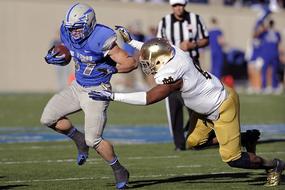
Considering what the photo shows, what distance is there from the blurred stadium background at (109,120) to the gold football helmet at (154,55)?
1.11m

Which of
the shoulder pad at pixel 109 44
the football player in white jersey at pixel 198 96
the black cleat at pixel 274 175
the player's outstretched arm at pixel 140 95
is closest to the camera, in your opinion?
the player's outstretched arm at pixel 140 95

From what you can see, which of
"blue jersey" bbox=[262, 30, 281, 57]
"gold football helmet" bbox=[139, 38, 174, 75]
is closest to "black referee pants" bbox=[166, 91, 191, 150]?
"gold football helmet" bbox=[139, 38, 174, 75]

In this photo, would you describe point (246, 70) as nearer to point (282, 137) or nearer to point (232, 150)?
point (282, 137)

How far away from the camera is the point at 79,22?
7.43 metres

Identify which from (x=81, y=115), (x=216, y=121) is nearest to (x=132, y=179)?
(x=216, y=121)

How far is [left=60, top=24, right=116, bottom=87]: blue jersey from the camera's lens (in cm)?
757

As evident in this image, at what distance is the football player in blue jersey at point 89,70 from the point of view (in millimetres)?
7473

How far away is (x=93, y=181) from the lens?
796 centimetres

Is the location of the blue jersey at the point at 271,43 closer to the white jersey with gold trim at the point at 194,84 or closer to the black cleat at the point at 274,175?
the black cleat at the point at 274,175

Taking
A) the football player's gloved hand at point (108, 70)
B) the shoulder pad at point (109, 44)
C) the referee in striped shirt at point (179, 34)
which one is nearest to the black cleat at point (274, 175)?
the football player's gloved hand at point (108, 70)

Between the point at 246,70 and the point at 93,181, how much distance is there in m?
18.6

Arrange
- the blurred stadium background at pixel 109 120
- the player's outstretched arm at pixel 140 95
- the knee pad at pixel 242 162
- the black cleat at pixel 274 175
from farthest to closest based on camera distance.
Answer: the blurred stadium background at pixel 109 120
the black cleat at pixel 274 175
the knee pad at pixel 242 162
the player's outstretched arm at pixel 140 95

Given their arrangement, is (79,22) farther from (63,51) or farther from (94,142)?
(94,142)

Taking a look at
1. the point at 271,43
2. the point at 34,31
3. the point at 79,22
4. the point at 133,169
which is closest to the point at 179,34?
the point at 133,169
